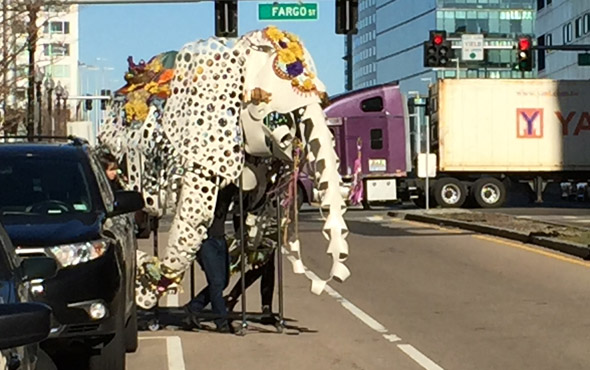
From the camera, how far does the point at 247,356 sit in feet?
32.9

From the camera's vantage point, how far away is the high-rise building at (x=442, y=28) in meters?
→ 107

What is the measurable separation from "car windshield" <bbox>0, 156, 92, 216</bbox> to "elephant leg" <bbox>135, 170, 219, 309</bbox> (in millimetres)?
1627

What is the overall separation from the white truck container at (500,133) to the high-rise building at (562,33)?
39685mm

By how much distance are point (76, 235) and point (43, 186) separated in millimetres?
1163

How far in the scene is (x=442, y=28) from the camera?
10875 centimetres

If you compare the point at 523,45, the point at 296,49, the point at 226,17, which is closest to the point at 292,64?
the point at 296,49

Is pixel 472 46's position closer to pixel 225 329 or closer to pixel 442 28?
pixel 225 329

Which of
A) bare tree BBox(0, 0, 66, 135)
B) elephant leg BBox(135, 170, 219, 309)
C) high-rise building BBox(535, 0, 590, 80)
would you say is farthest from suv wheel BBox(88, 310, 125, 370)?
high-rise building BBox(535, 0, 590, 80)

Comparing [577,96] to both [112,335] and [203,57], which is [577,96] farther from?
[112,335]

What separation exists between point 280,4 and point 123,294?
18297 mm

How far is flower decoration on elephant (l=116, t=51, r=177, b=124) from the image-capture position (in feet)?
37.0

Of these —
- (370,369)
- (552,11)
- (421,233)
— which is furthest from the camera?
(552,11)

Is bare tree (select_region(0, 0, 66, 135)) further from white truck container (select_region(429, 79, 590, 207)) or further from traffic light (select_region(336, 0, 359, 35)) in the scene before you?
white truck container (select_region(429, 79, 590, 207))

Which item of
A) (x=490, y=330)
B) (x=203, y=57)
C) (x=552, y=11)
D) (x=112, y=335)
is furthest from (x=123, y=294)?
(x=552, y=11)
